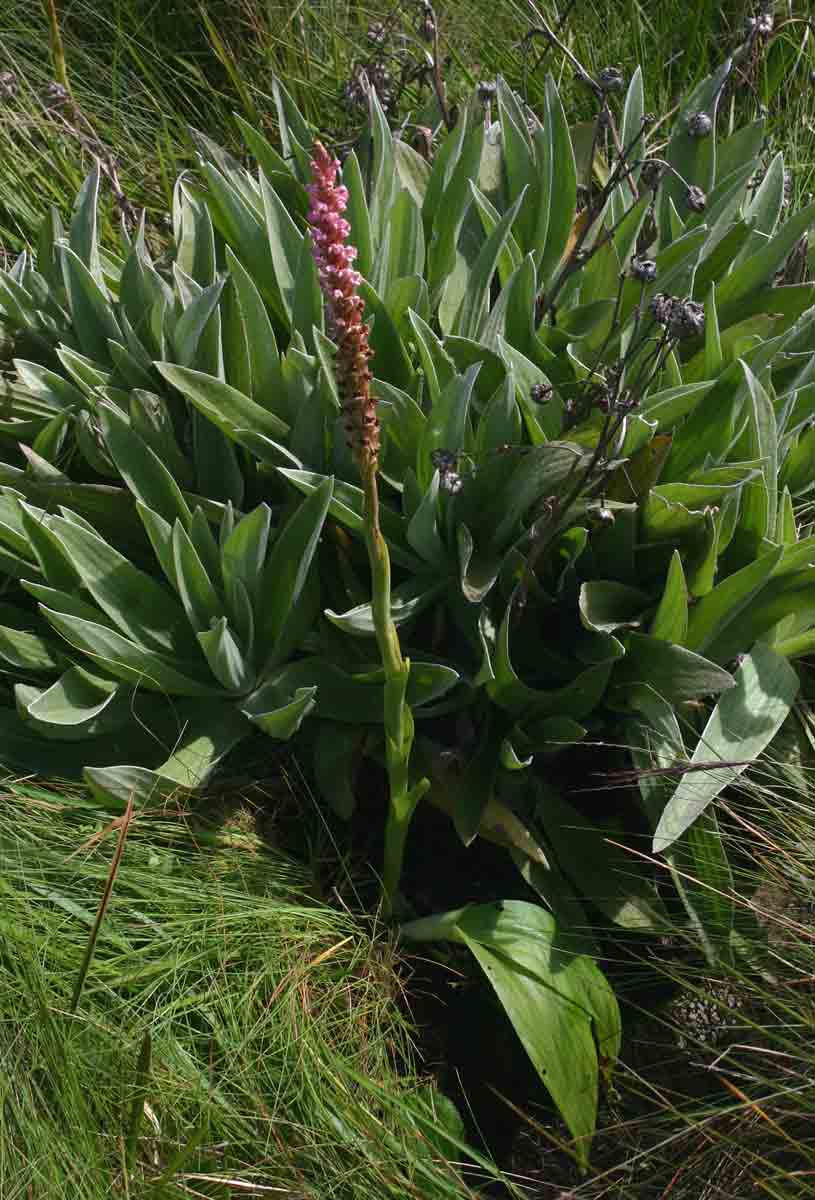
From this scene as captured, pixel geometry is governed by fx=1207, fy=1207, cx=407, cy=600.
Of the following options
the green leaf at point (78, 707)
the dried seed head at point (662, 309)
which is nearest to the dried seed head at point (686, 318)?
the dried seed head at point (662, 309)

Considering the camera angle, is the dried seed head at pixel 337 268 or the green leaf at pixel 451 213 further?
the green leaf at pixel 451 213

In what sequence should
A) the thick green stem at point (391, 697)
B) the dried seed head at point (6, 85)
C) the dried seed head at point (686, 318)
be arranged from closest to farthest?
the thick green stem at point (391, 697)
the dried seed head at point (686, 318)
the dried seed head at point (6, 85)

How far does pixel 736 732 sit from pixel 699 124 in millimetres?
1240

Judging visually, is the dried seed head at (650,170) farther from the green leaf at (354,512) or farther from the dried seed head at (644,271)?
the green leaf at (354,512)

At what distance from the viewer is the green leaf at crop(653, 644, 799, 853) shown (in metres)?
1.89

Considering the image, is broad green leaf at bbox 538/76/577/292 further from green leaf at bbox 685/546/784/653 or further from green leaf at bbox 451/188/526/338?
green leaf at bbox 685/546/784/653

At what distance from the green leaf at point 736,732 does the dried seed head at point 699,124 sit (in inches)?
42.1

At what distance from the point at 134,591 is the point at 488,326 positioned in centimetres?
81

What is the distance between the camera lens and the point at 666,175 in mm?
2645

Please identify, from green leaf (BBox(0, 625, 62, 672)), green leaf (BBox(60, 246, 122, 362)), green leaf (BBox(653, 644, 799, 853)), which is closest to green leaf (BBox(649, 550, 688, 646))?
green leaf (BBox(653, 644, 799, 853))

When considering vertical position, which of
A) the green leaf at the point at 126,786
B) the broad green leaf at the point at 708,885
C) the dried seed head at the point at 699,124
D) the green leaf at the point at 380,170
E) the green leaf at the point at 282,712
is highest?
the dried seed head at the point at 699,124

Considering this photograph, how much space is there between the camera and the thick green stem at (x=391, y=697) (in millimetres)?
1485

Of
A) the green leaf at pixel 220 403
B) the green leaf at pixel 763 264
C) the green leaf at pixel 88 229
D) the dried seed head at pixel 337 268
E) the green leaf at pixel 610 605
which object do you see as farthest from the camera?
the green leaf at pixel 88 229

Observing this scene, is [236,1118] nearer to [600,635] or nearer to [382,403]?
[600,635]
